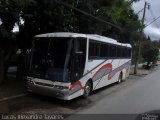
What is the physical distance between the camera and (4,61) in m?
14.2

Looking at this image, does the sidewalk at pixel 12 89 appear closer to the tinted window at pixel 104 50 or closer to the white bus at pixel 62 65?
the white bus at pixel 62 65

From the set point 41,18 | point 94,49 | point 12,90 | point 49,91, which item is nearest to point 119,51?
point 94,49

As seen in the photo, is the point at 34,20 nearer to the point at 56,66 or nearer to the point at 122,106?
the point at 56,66

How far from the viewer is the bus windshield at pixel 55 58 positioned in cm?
1155

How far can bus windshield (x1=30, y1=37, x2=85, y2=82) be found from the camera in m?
11.6

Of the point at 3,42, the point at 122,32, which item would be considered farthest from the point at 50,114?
the point at 122,32

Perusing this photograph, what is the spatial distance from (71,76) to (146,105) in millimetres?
3605

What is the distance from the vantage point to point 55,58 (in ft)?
38.7

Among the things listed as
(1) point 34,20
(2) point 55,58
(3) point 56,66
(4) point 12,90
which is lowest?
(4) point 12,90

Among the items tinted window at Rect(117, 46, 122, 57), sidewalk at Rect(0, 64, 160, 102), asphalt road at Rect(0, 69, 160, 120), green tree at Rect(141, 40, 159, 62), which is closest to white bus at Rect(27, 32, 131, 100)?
asphalt road at Rect(0, 69, 160, 120)

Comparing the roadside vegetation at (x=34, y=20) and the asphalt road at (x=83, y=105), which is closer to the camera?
the asphalt road at (x=83, y=105)

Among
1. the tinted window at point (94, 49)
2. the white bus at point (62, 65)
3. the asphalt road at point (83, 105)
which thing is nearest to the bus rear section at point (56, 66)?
the white bus at point (62, 65)

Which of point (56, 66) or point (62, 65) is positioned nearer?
point (62, 65)

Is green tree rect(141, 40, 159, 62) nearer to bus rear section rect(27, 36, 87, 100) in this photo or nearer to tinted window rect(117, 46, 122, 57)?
tinted window rect(117, 46, 122, 57)
